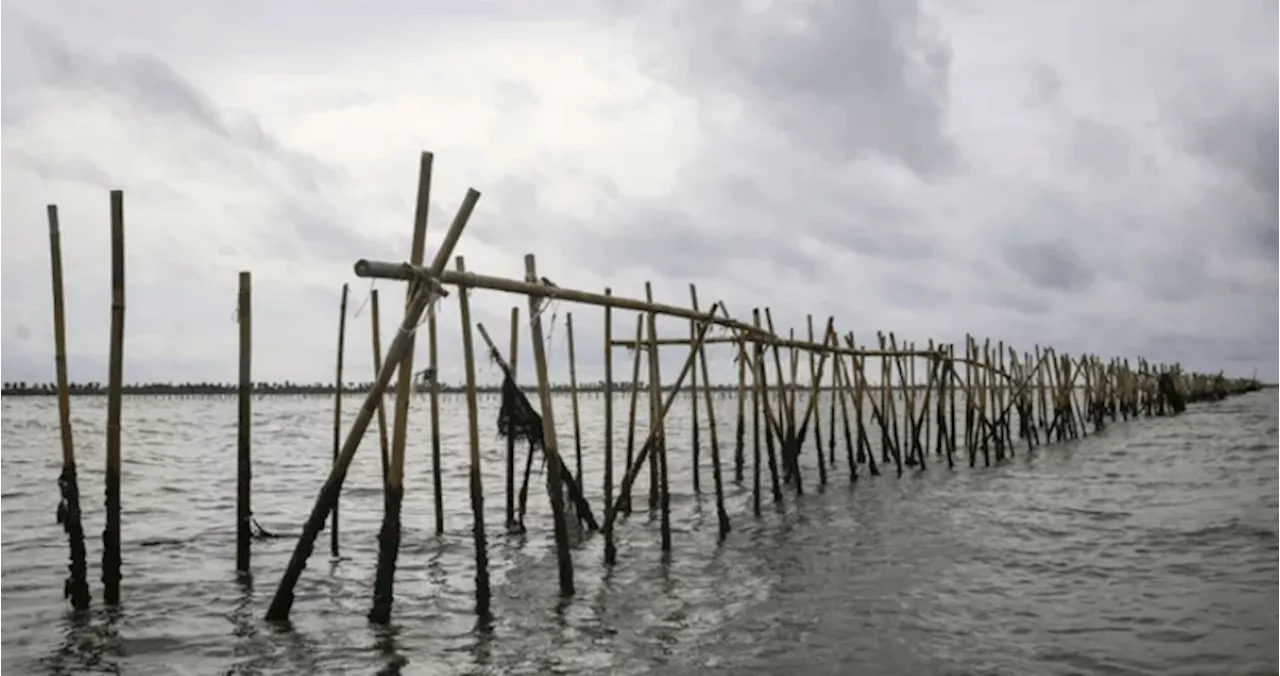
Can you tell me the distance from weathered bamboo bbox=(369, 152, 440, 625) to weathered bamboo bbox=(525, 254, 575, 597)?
148 centimetres

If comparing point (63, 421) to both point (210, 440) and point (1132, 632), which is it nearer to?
point (1132, 632)

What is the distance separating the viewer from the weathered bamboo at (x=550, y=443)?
8719mm

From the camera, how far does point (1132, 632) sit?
769 centimetres

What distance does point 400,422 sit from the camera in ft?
23.7

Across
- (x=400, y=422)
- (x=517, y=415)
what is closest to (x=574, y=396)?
(x=517, y=415)

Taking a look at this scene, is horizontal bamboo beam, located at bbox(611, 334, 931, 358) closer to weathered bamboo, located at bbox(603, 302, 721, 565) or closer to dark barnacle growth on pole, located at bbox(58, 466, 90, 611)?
weathered bamboo, located at bbox(603, 302, 721, 565)

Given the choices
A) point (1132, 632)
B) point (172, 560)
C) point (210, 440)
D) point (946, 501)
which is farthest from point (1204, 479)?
point (210, 440)

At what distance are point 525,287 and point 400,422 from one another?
2165mm

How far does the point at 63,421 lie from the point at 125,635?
5.99ft

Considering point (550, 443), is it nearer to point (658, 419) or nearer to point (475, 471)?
point (475, 471)

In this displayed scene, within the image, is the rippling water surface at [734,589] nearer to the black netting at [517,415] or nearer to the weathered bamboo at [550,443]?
the weathered bamboo at [550,443]

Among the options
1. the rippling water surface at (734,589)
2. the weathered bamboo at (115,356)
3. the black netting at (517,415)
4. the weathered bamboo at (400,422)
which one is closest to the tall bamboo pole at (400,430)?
the weathered bamboo at (400,422)

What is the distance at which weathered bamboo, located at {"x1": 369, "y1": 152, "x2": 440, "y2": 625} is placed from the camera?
7238 mm

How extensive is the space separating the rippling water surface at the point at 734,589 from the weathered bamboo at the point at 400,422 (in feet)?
1.93
